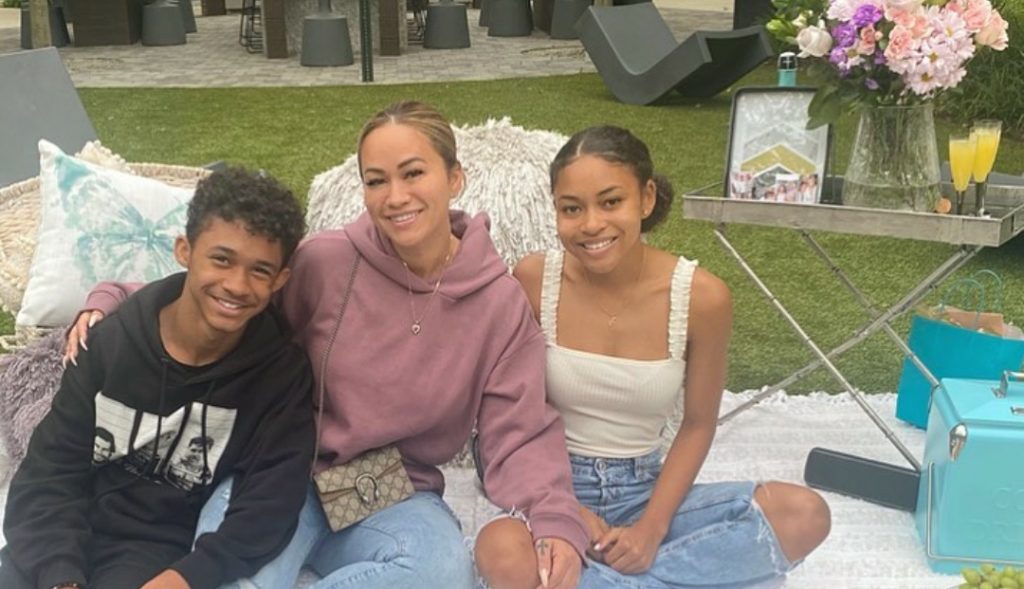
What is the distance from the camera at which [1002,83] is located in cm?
777

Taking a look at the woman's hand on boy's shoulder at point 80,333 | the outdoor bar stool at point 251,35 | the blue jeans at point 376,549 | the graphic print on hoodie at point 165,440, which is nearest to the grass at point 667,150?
the blue jeans at point 376,549

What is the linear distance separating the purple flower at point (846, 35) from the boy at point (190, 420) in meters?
1.38

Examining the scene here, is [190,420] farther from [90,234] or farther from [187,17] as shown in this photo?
[187,17]

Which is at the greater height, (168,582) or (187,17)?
(187,17)

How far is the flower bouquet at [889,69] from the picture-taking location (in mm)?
2592

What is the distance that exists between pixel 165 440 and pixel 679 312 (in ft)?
3.63

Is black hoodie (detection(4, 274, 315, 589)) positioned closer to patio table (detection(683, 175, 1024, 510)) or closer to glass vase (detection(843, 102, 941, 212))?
patio table (detection(683, 175, 1024, 510))

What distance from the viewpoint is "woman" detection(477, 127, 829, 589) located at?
2.30m

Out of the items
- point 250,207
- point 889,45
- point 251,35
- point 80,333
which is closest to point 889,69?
point 889,45

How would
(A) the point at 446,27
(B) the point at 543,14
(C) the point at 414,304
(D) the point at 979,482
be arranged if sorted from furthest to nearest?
(B) the point at 543,14
(A) the point at 446,27
(D) the point at 979,482
(C) the point at 414,304

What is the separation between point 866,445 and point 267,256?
199 cm

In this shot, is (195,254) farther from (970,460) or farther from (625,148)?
(970,460)

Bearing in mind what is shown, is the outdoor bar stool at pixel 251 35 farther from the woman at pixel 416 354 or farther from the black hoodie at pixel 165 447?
the black hoodie at pixel 165 447

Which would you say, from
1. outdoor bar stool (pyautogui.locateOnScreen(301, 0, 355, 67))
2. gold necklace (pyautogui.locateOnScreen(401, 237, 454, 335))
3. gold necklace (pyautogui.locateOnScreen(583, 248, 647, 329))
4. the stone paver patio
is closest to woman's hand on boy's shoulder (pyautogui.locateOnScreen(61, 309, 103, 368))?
gold necklace (pyautogui.locateOnScreen(401, 237, 454, 335))
